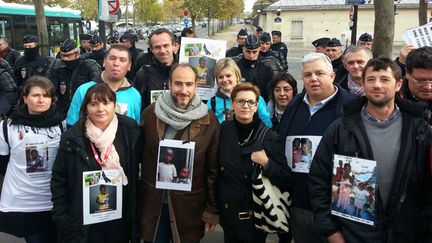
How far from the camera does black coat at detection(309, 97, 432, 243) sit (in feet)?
7.59

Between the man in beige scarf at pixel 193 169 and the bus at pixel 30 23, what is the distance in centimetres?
1319

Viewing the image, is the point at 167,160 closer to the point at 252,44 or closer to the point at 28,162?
the point at 28,162

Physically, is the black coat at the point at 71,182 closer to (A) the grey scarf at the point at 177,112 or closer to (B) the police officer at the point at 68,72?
(A) the grey scarf at the point at 177,112

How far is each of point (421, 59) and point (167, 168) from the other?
1913 mm

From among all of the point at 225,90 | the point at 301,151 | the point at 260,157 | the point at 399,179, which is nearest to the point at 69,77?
the point at 225,90

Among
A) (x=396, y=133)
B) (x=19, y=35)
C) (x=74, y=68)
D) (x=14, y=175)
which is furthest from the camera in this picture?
(x=19, y=35)

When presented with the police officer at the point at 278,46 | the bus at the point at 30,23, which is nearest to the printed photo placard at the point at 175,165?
the police officer at the point at 278,46

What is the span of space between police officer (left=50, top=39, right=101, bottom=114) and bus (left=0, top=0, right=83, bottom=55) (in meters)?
9.91

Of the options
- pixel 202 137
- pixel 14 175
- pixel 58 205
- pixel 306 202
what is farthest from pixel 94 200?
pixel 306 202

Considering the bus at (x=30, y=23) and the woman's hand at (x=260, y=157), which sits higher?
the bus at (x=30, y=23)

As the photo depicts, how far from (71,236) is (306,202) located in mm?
1738

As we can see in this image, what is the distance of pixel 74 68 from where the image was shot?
18.8 ft

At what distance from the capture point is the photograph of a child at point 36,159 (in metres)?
3.10

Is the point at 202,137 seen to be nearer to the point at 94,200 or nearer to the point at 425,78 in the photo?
the point at 94,200
